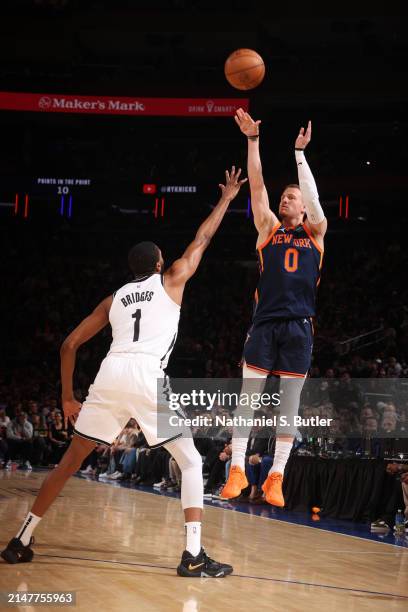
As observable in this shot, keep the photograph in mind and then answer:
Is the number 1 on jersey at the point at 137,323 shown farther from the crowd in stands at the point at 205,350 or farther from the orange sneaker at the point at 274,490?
the crowd in stands at the point at 205,350

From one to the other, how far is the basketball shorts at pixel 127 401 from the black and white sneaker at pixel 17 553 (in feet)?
3.48

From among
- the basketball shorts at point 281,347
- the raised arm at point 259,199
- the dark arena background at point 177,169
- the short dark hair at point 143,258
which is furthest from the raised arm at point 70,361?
the dark arena background at point 177,169

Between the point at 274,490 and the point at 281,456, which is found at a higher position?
the point at 281,456

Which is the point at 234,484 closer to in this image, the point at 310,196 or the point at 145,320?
the point at 145,320

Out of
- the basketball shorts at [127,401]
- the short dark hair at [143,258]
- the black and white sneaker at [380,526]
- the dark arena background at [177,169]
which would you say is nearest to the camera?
the basketball shorts at [127,401]

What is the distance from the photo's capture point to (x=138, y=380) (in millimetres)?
5785

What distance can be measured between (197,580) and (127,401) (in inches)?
56.6

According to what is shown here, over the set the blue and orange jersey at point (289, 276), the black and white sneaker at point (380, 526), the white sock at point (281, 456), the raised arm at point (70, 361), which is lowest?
the black and white sneaker at point (380, 526)

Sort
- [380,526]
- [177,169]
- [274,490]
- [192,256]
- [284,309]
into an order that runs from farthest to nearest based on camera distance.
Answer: [177,169], [380,526], [192,256], [284,309], [274,490]

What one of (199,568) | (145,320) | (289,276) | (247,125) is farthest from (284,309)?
(199,568)

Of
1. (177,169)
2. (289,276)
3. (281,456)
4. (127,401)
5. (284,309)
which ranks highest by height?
(177,169)

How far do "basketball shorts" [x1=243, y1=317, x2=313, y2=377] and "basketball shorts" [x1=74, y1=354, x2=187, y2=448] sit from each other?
28.7 inches

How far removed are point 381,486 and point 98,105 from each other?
17847mm

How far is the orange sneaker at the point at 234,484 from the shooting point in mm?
5434
